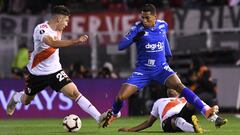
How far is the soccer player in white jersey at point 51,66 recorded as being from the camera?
48.6 feet

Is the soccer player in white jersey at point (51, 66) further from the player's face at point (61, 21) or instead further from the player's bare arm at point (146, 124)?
the player's bare arm at point (146, 124)

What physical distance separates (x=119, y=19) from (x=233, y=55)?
3.60 meters

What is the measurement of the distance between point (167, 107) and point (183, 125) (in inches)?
17.7

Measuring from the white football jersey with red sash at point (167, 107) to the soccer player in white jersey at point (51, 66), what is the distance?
1.04m

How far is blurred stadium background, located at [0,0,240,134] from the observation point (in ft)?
71.3

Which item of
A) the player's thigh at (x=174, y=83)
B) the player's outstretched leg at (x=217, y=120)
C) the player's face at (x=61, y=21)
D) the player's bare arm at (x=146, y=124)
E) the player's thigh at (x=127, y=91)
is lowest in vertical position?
the player's bare arm at (x=146, y=124)

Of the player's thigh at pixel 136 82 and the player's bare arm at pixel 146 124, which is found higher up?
the player's thigh at pixel 136 82

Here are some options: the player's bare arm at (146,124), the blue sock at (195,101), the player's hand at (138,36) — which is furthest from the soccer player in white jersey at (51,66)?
the blue sock at (195,101)

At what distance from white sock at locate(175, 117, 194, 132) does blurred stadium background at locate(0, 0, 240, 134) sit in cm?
763

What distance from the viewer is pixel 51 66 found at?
15.1m

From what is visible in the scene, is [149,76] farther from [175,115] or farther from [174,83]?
[175,115]

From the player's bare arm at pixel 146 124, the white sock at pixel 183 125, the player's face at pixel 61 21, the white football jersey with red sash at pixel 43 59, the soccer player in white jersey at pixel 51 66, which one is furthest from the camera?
the white football jersey with red sash at pixel 43 59

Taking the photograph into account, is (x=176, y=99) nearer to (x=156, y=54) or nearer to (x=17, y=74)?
(x=156, y=54)

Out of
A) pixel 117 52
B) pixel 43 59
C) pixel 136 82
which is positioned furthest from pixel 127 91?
pixel 117 52
